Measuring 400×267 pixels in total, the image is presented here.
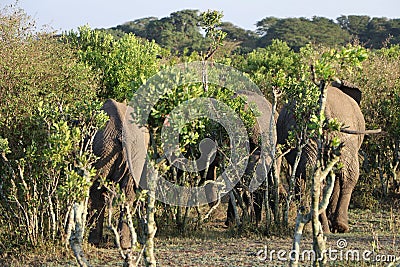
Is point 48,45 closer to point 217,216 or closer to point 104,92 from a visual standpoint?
point 104,92

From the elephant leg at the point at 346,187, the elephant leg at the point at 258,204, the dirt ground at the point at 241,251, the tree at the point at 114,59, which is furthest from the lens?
the tree at the point at 114,59

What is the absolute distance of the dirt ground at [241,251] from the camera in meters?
8.33

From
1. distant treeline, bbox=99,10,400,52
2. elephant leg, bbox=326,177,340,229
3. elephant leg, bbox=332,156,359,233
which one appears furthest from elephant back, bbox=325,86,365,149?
distant treeline, bbox=99,10,400,52

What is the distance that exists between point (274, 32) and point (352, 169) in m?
43.6

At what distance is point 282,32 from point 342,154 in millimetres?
42508

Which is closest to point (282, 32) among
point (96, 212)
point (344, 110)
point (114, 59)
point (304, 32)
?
point (304, 32)

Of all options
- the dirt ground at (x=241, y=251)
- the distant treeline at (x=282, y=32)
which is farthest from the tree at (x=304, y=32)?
the dirt ground at (x=241, y=251)

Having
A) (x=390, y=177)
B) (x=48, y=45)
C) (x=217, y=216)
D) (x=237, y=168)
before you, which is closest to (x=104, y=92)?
(x=48, y=45)

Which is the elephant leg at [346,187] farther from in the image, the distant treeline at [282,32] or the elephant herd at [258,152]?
the distant treeline at [282,32]

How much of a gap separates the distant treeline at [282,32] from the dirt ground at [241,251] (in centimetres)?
3547

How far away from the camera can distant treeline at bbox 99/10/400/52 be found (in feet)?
161

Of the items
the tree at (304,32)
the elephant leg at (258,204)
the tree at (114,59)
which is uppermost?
the tree at (304,32)

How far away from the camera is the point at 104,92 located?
1378 cm

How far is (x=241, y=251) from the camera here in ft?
29.5
